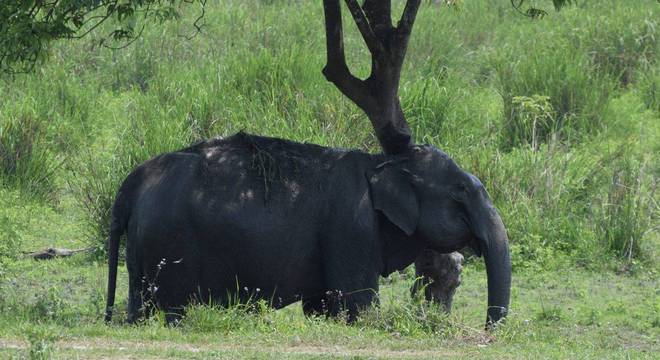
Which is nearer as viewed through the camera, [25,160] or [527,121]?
[25,160]

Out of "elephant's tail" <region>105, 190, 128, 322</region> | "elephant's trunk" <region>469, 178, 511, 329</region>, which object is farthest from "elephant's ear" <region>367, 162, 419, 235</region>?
"elephant's tail" <region>105, 190, 128, 322</region>

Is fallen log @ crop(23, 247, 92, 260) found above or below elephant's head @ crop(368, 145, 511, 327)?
below

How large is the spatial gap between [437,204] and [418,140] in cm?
452

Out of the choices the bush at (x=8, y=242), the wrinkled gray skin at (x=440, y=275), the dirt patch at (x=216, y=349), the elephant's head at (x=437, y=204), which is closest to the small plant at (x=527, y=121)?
the wrinkled gray skin at (x=440, y=275)

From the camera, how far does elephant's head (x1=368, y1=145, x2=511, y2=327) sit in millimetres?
11086

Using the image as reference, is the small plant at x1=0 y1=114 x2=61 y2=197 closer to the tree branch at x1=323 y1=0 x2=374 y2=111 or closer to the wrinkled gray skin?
the tree branch at x1=323 y1=0 x2=374 y2=111

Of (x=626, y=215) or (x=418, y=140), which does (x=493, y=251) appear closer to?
(x=626, y=215)

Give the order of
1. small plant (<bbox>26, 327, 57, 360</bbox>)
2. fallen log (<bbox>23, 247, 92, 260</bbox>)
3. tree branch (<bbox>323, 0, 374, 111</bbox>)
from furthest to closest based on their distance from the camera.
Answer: fallen log (<bbox>23, 247, 92, 260</bbox>), tree branch (<bbox>323, 0, 374, 111</bbox>), small plant (<bbox>26, 327, 57, 360</bbox>)

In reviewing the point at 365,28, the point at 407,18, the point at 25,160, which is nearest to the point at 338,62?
the point at 365,28

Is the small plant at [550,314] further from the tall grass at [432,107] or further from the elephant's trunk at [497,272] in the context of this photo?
the tall grass at [432,107]

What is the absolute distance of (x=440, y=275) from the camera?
11.6m

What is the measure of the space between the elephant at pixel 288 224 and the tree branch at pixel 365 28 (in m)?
0.96

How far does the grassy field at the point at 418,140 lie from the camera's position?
9805 millimetres

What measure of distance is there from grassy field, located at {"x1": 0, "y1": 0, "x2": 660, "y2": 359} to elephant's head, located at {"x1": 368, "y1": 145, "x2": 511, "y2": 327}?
27.3 inches
